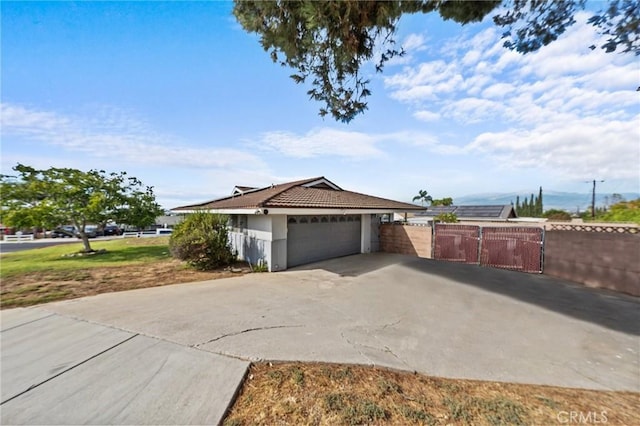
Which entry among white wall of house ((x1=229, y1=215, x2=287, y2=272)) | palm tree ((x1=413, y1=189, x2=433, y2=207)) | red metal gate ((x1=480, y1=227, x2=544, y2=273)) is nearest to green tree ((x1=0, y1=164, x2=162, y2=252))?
white wall of house ((x1=229, y1=215, x2=287, y2=272))

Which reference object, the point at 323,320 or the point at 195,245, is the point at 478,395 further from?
the point at 195,245

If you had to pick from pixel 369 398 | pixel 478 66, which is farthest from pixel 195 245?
pixel 478 66

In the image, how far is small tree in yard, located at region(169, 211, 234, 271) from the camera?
31.1ft

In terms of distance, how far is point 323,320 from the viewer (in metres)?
5.14

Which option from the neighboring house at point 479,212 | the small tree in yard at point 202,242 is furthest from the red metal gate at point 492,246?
the neighboring house at point 479,212

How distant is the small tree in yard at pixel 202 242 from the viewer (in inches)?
373

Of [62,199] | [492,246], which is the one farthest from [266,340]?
[62,199]

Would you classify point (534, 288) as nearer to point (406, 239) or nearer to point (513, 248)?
point (513, 248)

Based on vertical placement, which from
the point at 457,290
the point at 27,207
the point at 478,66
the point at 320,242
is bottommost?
the point at 457,290

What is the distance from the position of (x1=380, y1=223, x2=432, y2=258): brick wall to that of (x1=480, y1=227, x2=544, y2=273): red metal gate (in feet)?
8.35

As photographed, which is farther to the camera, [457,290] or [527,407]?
[457,290]

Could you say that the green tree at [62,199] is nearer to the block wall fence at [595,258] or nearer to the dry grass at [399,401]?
the dry grass at [399,401]

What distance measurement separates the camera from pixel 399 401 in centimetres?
280

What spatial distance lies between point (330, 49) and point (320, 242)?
784 centimetres
